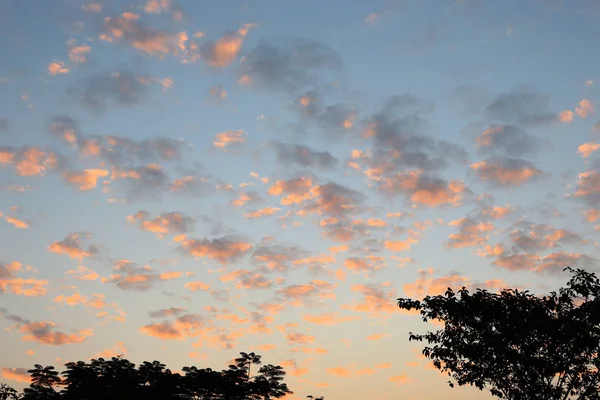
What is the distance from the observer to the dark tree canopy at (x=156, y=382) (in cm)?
7412

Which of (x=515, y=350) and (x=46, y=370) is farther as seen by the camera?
(x=46, y=370)

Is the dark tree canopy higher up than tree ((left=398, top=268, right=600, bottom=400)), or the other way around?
the dark tree canopy

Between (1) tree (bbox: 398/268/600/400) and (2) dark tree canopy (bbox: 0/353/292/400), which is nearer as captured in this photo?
(1) tree (bbox: 398/268/600/400)

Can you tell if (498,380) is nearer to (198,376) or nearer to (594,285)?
(594,285)

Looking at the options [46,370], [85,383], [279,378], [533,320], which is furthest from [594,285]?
[46,370]

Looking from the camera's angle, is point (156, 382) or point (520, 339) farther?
point (156, 382)

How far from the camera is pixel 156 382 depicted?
7762 cm

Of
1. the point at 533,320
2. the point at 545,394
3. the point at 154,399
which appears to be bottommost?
the point at 545,394

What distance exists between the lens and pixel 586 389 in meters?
23.3

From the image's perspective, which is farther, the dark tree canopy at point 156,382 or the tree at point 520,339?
the dark tree canopy at point 156,382

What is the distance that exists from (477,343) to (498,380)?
1723mm

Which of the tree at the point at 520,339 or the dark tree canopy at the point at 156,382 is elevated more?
the dark tree canopy at the point at 156,382

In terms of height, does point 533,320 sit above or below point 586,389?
above

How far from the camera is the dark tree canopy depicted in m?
74.1
